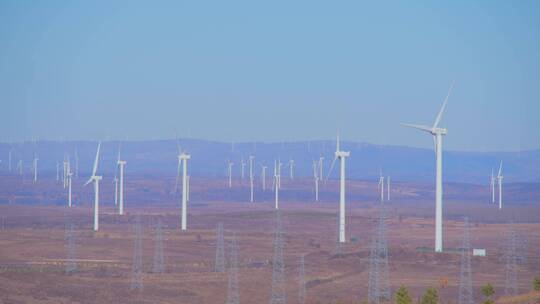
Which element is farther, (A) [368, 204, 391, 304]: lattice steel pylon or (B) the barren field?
(B) the barren field

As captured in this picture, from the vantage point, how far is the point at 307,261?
3354 inches

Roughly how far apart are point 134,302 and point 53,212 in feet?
367

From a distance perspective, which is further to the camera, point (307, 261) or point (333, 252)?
point (333, 252)

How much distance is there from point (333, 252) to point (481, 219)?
73506 millimetres

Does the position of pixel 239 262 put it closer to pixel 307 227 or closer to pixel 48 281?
pixel 48 281

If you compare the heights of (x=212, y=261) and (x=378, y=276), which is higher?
(x=378, y=276)

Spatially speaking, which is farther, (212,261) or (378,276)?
(212,261)

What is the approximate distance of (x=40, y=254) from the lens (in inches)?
3536

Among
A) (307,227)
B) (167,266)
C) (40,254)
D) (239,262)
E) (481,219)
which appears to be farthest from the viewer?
(481,219)

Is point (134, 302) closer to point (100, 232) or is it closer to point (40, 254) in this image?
point (40, 254)

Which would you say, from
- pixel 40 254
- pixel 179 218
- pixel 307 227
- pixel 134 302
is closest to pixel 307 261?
pixel 40 254

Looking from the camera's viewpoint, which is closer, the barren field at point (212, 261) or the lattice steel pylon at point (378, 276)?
the lattice steel pylon at point (378, 276)

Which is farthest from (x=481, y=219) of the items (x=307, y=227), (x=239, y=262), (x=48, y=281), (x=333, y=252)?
(x=48, y=281)

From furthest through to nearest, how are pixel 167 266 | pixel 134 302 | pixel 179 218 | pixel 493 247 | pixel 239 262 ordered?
pixel 179 218
pixel 493 247
pixel 239 262
pixel 167 266
pixel 134 302
